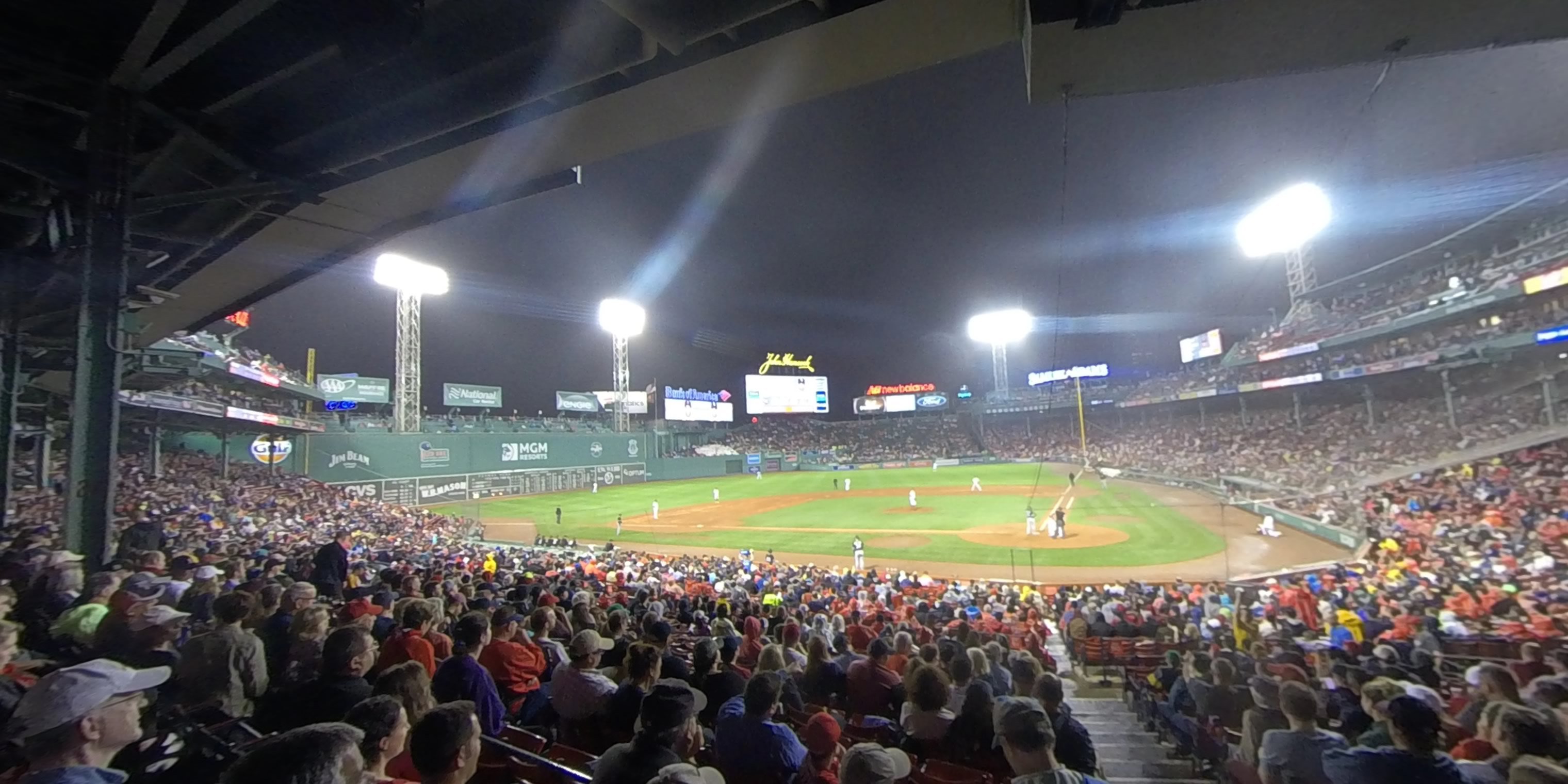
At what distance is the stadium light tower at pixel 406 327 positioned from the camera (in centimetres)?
4025

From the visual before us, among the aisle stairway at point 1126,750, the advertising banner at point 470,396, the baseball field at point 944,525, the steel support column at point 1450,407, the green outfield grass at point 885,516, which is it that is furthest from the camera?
the advertising banner at point 470,396

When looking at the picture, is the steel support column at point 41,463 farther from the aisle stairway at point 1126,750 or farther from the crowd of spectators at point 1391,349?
the crowd of spectators at point 1391,349

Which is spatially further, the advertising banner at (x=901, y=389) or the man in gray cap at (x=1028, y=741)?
the advertising banner at (x=901, y=389)

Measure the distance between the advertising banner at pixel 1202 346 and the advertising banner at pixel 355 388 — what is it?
69.2 meters

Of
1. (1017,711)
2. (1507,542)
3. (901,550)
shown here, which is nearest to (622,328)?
(901,550)

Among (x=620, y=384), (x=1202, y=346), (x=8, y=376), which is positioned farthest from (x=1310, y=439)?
(x=620, y=384)

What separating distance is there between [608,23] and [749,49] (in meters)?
1.01

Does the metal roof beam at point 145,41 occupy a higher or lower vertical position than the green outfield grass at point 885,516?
higher

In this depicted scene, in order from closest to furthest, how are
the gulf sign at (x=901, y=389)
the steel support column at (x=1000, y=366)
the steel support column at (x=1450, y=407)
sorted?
the steel support column at (x=1450, y=407)
the steel support column at (x=1000, y=366)
the gulf sign at (x=901, y=389)

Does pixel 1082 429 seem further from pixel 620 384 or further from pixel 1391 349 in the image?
pixel 620 384

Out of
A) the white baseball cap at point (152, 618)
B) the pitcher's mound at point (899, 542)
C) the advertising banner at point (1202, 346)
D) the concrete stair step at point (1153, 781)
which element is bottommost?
the pitcher's mound at point (899, 542)

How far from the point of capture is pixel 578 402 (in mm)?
63906

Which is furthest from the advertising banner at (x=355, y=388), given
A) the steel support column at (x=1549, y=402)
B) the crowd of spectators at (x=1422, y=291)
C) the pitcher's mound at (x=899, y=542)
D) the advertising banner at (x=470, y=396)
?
the steel support column at (x=1549, y=402)

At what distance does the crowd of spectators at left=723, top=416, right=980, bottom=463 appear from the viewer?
231 ft
